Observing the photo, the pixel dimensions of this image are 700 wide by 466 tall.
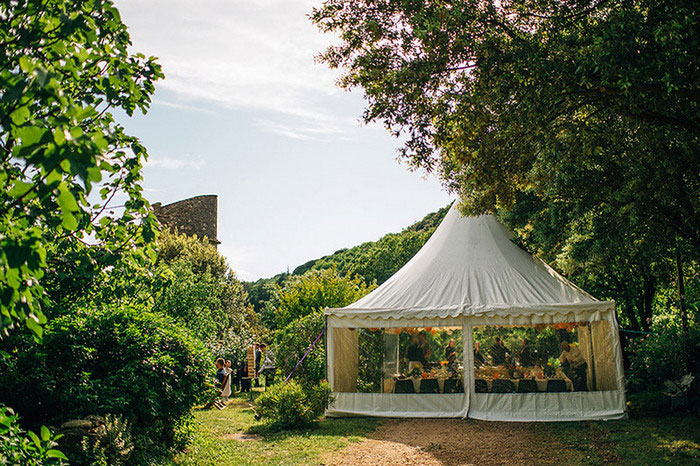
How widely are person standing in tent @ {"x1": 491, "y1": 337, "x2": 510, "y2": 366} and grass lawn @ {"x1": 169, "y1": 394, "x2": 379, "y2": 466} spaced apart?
274 cm

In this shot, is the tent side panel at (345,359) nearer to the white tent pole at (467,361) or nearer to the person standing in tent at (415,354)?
the person standing in tent at (415,354)

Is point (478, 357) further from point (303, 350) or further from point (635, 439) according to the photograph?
point (303, 350)

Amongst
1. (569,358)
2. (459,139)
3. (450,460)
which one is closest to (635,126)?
(459,139)

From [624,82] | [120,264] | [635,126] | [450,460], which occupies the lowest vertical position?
[450,460]

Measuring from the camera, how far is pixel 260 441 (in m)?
8.67

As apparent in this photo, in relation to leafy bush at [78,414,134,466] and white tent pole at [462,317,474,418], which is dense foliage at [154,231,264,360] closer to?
leafy bush at [78,414,134,466]

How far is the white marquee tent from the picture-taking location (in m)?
10.3

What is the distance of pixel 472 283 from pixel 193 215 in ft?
63.2

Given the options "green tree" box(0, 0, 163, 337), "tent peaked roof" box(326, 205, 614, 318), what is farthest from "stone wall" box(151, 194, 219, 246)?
"green tree" box(0, 0, 163, 337)

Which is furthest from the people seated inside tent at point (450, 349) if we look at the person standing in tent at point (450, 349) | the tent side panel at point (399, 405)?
the tent side panel at point (399, 405)

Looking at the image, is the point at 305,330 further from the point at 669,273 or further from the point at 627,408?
the point at 669,273

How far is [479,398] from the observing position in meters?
10.7


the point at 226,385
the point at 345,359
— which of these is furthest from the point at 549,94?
the point at 226,385

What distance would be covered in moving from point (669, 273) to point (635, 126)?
8537 mm
